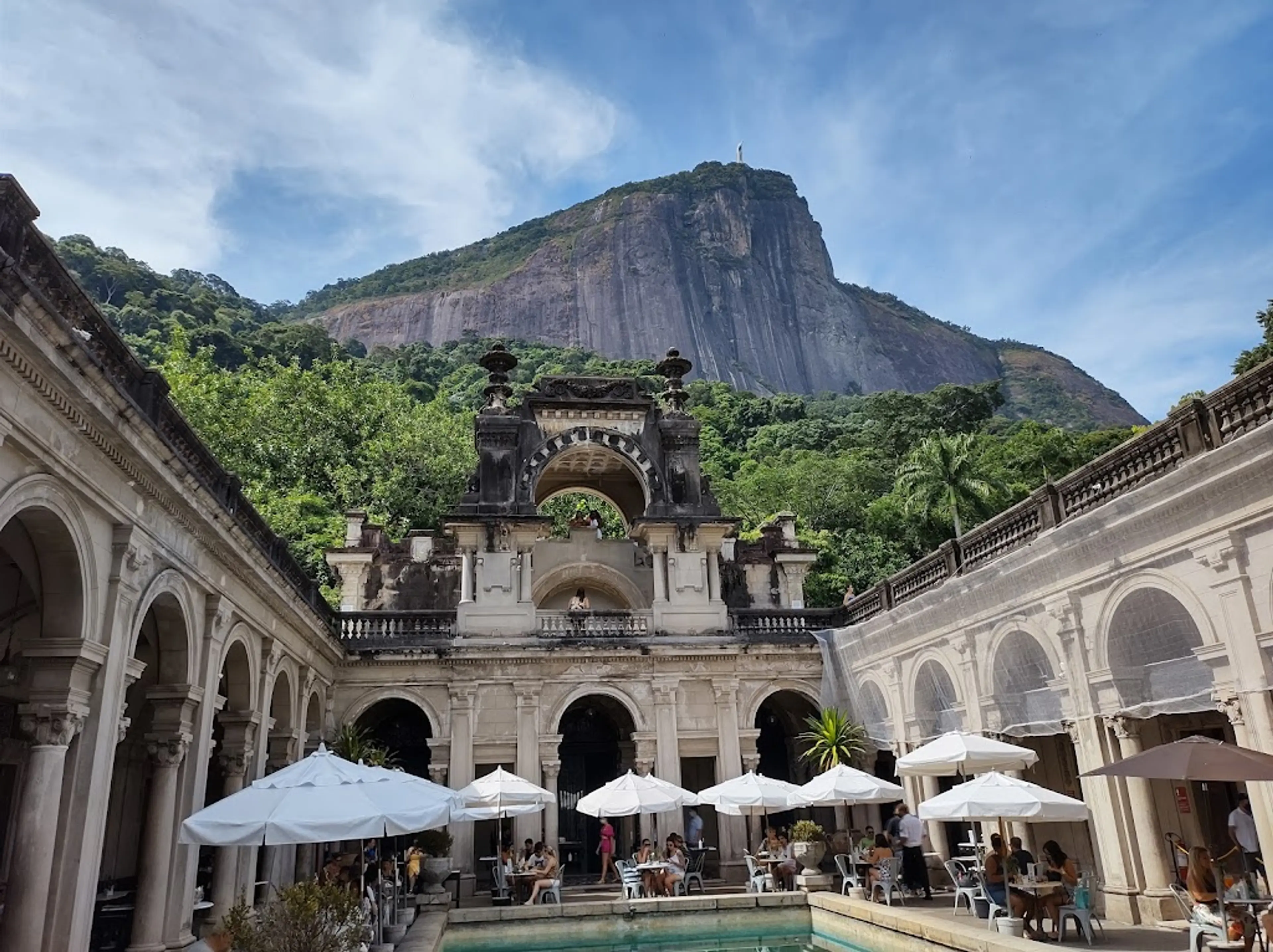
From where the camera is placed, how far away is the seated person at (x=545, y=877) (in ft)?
53.0

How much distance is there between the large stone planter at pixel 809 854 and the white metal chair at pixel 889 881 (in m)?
1.79

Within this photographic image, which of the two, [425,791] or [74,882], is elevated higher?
[425,791]

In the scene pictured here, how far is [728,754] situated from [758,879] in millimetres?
5009

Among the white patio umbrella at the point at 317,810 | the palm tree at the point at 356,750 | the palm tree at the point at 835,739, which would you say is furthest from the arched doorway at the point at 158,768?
the palm tree at the point at 835,739

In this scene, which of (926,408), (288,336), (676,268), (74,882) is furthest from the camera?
(676,268)

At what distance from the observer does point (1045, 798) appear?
11008 millimetres

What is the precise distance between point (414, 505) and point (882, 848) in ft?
91.0

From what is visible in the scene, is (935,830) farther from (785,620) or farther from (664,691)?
(664,691)

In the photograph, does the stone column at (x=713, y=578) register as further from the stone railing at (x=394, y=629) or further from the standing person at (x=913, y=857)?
the standing person at (x=913, y=857)

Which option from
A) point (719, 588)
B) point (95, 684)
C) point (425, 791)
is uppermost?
point (719, 588)

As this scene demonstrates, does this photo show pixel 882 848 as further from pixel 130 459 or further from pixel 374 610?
pixel 374 610

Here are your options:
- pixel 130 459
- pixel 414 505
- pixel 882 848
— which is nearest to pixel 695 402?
pixel 414 505

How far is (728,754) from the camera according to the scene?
21.4m

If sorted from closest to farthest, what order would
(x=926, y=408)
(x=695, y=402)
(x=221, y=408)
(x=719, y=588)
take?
(x=719, y=588) → (x=221, y=408) → (x=926, y=408) → (x=695, y=402)
